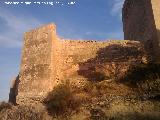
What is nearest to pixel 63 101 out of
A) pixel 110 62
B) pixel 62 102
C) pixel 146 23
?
pixel 62 102

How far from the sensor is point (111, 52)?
2078 cm

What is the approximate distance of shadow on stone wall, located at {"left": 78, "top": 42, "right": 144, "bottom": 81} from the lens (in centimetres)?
1941

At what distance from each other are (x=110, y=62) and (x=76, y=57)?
2.27 m

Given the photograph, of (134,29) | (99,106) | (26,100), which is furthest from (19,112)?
(134,29)

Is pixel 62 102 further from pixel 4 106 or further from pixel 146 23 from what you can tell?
pixel 146 23

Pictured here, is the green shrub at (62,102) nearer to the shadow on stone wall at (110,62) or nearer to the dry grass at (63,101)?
the dry grass at (63,101)

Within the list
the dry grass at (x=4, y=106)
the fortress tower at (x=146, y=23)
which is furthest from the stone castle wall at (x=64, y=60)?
the fortress tower at (x=146, y=23)

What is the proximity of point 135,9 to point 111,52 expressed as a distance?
539 centimetres

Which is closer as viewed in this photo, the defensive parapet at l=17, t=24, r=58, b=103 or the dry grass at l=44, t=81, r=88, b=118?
the dry grass at l=44, t=81, r=88, b=118

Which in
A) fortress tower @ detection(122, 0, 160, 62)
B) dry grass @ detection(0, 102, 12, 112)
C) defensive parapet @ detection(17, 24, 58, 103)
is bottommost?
dry grass @ detection(0, 102, 12, 112)

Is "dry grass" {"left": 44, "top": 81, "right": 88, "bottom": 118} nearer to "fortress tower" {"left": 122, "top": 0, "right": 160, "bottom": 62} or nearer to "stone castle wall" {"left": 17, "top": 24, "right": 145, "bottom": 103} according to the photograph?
"stone castle wall" {"left": 17, "top": 24, "right": 145, "bottom": 103}

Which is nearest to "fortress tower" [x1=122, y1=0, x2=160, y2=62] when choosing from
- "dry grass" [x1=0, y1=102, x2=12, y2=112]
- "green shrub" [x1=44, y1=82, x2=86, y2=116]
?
"green shrub" [x1=44, y1=82, x2=86, y2=116]

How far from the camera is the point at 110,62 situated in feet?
65.9

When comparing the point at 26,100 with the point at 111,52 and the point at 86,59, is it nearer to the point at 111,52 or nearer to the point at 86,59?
the point at 86,59
